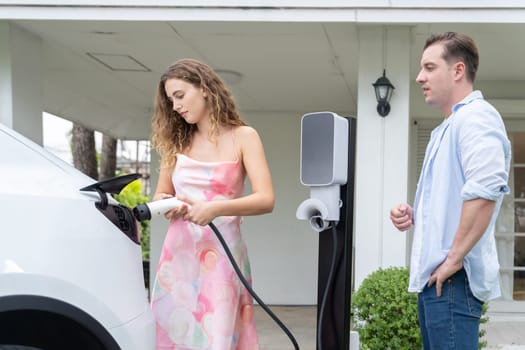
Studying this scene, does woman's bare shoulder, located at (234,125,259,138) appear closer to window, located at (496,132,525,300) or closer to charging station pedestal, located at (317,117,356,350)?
charging station pedestal, located at (317,117,356,350)

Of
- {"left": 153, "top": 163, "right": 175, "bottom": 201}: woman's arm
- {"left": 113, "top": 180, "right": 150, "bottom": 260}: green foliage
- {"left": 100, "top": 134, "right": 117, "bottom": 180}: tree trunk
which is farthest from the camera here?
{"left": 100, "top": 134, "right": 117, "bottom": 180}: tree trunk

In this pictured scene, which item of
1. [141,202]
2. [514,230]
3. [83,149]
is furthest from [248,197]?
[83,149]

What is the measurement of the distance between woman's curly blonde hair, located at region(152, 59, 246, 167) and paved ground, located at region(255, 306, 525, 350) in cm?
275

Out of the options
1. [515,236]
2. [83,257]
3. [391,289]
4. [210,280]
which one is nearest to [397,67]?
[391,289]

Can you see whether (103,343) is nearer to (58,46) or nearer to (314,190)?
(314,190)

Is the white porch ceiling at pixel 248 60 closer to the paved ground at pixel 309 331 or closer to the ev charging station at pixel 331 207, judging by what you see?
the ev charging station at pixel 331 207

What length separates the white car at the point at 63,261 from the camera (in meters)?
1.38

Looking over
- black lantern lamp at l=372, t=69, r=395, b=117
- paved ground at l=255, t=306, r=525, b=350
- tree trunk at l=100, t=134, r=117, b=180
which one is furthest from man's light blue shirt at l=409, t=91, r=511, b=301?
tree trunk at l=100, t=134, r=117, b=180

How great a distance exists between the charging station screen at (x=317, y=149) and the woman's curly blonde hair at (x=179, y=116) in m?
0.31

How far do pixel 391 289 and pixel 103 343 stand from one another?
1870mm

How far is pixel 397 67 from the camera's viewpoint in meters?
3.42

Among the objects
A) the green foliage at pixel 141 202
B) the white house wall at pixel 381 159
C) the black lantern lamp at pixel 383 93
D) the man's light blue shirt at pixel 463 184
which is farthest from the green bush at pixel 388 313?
the green foliage at pixel 141 202

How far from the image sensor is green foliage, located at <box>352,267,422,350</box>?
284 centimetres

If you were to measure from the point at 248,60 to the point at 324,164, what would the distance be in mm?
2757
